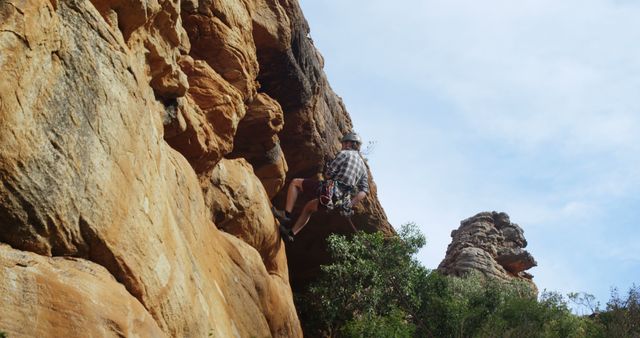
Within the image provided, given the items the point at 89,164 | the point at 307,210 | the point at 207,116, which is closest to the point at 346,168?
the point at 307,210

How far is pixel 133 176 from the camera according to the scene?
32.7ft

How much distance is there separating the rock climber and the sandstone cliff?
1035mm

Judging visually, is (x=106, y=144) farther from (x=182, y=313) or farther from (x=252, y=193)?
(x=252, y=193)

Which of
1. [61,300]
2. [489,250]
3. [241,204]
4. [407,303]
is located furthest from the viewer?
[489,250]

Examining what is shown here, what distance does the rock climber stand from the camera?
19594 millimetres

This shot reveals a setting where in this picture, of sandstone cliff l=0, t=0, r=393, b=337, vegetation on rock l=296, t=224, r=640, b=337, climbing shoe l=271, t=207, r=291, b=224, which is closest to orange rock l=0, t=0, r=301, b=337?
sandstone cliff l=0, t=0, r=393, b=337

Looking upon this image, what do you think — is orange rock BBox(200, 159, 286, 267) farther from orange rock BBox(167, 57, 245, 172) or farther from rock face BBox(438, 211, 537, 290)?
rock face BBox(438, 211, 537, 290)

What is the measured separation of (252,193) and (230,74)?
292 cm

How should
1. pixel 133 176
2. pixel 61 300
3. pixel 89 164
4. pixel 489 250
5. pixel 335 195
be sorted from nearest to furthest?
pixel 61 300
pixel 89 164
pixel 133 176
pixel 335 195
pixel 489 250

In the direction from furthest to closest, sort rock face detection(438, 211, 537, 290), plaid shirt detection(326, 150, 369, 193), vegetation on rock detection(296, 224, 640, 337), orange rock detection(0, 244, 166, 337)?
1. rock face detection(438, 211, 537, 290)
2. vegetation on rock detection(296, 224, 640, 337)
3. plaid shirt detection(326, 150, 369, 193)
4. orange rock detection(0, 244, 166, 337)

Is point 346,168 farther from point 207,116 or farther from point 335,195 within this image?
point 207,116

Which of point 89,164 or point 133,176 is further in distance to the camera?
point 133,176

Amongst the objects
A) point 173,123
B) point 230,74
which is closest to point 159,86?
point 173,123

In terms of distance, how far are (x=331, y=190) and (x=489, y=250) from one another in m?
17.9
